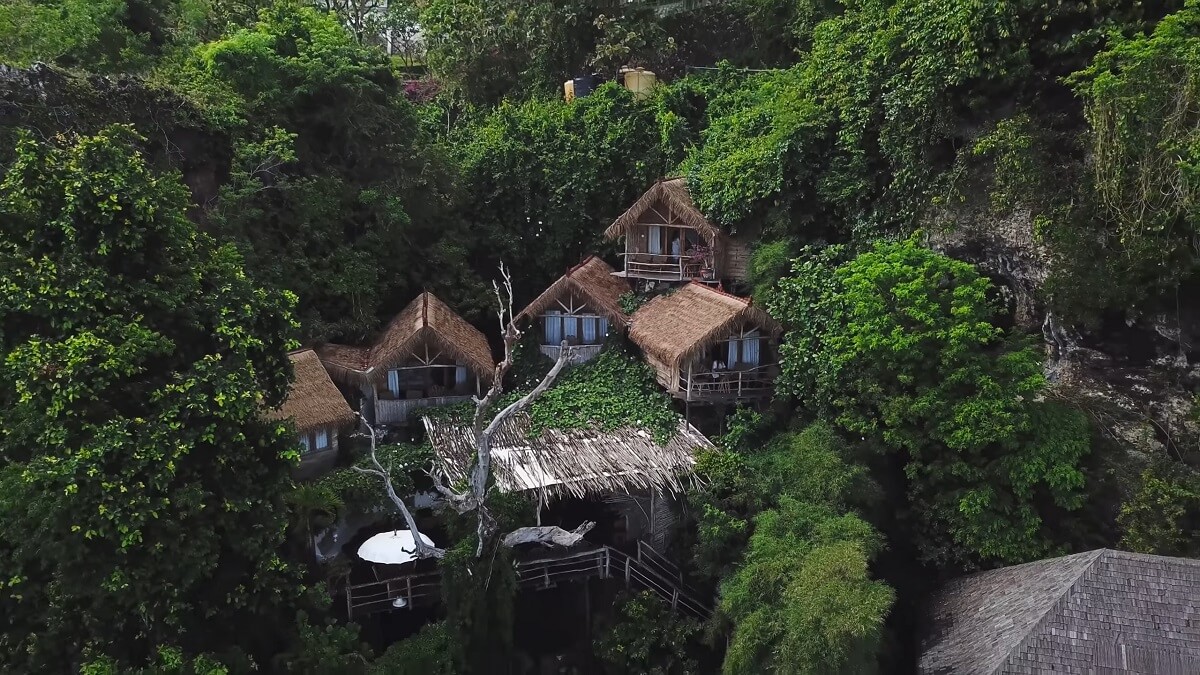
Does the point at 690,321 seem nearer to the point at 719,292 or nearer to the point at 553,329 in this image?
the point at 719,292

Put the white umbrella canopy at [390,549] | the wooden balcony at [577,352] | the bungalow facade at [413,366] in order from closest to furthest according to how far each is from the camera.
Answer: the white umbrella canopy at [390,549] → the bungalow facade at [413,366] → the wooden balcony at [577,352]

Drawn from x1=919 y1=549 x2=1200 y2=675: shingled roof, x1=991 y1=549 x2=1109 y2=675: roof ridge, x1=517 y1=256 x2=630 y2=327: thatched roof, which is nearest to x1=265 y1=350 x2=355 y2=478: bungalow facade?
x1=517 y1=256 x2=630 y2=327: thatched roof

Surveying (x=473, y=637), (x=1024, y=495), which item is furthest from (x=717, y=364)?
(x=473, y=637)

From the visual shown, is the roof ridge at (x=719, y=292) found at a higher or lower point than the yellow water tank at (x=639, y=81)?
lower

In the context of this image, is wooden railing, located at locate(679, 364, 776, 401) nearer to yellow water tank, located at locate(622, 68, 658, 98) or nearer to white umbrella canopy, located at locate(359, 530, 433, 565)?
white umbrella canopy, located at locate(359, 530, 433, 565)

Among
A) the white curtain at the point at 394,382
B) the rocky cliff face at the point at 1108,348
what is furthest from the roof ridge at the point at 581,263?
the rocky cliff face at the point at 1108,348

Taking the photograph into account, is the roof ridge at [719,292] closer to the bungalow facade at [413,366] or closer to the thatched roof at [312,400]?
the bungalow facade at [413,366]

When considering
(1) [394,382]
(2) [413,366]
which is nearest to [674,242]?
(2) [413,366]
